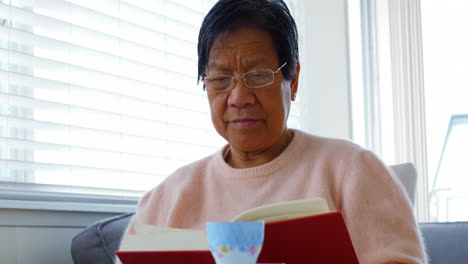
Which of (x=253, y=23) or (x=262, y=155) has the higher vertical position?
(x=253, y=23)

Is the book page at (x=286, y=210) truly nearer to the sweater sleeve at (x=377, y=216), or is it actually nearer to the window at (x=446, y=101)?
the sweater sleeve at (x=377, y=216)

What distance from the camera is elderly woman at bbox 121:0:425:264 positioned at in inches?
56.5

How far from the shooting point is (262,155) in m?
1.58

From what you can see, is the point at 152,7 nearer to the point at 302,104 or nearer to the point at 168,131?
the point at 168,131

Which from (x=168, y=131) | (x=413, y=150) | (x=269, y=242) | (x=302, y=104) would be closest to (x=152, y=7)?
(x=168, y=131)

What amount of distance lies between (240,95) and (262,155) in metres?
0.18

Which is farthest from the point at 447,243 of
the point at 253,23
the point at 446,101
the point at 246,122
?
the point at 446,101

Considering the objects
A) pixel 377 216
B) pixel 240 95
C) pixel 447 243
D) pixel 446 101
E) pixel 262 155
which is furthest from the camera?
pixel 446 101

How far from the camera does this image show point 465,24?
511 centimetres

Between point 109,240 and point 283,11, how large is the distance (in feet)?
2.38

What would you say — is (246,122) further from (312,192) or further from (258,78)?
(312,192)

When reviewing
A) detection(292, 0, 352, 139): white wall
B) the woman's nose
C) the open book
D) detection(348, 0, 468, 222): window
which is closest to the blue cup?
the open book

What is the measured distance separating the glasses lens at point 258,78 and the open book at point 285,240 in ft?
1.82

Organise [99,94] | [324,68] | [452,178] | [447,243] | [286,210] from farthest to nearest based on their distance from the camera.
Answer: [452,178]
[324,68]
[99,94]
[447,243]
[286,210]
